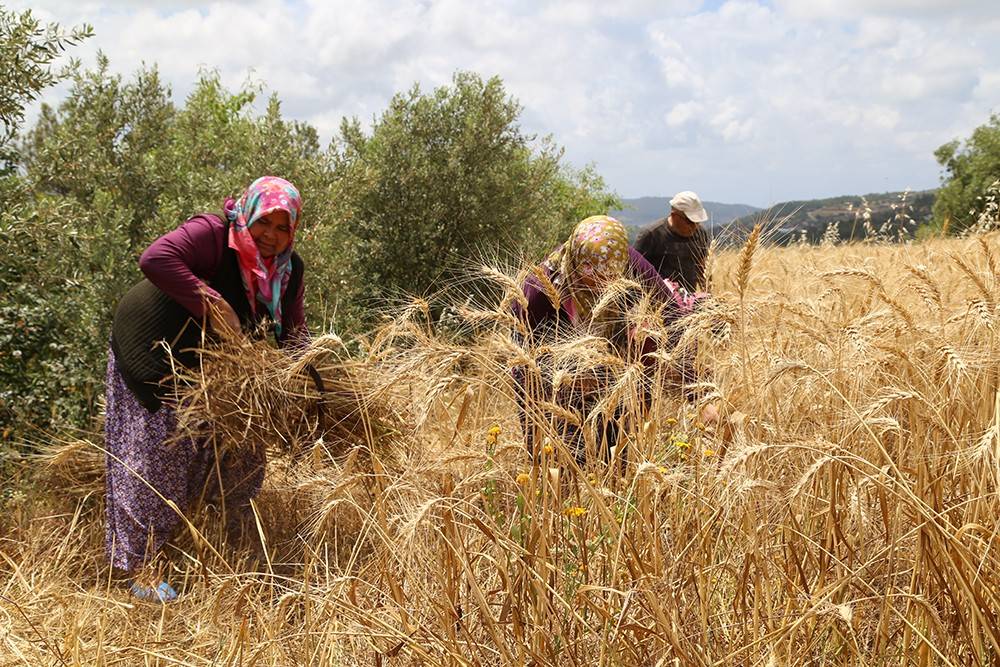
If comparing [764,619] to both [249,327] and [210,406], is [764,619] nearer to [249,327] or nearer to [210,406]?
[210,406]

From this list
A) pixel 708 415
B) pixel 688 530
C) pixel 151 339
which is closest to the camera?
pixel 688 530

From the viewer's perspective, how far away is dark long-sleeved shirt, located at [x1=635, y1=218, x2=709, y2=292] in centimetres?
500

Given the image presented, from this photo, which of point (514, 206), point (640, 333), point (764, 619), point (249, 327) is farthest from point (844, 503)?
point (514, 206)

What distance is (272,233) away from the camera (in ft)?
10.3

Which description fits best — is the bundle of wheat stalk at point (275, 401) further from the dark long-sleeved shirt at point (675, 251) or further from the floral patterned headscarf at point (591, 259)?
the dark long-sleeved shirt at point (675, 251)

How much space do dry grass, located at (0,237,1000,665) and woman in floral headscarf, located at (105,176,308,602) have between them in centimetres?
47

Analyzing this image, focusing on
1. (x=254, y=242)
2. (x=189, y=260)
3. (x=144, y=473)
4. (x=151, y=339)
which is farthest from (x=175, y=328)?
(x=144, y=473)

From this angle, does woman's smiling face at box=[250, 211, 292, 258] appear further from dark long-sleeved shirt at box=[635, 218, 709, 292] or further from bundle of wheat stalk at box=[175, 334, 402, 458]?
dark long-sleeved shirt at box=[635, 218, 709, 292]

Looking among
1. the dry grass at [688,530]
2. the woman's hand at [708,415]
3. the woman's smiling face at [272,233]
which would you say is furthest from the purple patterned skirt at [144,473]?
the woman's hand at [708,415]

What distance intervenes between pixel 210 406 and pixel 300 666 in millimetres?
1072

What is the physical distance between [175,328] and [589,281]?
159 cm

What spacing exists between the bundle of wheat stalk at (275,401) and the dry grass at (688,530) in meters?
0.33

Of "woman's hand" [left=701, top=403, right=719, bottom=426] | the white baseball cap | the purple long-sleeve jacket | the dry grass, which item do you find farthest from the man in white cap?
the purple long-sleeve jacket

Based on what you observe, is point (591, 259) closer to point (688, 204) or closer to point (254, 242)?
point (254, 242)
